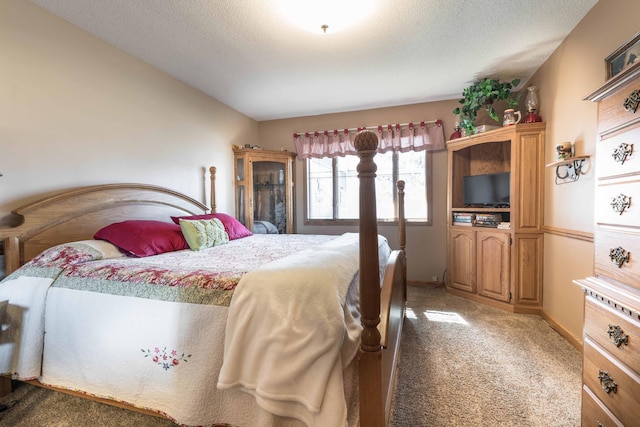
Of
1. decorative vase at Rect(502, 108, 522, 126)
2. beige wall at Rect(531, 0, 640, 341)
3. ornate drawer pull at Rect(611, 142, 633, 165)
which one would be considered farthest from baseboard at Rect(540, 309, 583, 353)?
→ decorative vase at Rect(502, 108, 522, 126)

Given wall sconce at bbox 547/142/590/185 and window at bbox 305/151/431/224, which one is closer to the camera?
wall sconce at bbox 547/142/590/185

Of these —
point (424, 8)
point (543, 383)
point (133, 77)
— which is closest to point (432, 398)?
point (543, 383)

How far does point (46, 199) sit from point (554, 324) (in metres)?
4.07

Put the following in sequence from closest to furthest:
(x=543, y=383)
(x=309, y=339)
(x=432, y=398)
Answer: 1. (x=309, y=339)
2. (x=432, y=398)
3. (x=543, y=383)

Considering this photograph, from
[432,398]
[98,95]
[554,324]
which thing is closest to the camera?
[432,398]

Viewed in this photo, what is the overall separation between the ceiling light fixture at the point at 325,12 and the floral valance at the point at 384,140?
1778 mm

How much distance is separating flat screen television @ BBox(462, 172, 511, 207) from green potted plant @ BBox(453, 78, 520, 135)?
0.56 m

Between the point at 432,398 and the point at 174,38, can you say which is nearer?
the point at 432,398

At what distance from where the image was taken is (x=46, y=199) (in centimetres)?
186

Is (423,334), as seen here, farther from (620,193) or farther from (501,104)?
(501,104)

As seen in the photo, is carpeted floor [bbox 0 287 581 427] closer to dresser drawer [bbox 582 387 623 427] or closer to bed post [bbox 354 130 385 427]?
dresser drawer [bbox 582 387 623 427]

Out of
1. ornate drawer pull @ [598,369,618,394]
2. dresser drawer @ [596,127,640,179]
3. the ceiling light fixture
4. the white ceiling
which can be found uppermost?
the white ceiling

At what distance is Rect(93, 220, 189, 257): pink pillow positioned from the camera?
193 cm

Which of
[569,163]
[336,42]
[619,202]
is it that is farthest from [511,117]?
→ [619,202]
